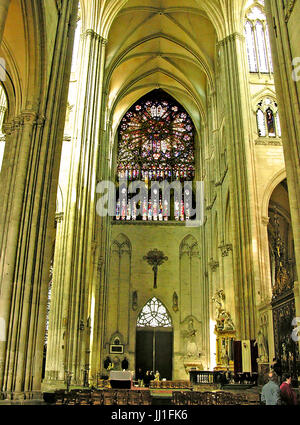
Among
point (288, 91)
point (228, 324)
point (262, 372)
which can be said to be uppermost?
point (288, 91)

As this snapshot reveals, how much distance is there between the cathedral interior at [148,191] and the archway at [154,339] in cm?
9

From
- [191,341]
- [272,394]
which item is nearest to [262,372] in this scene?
[272,394]

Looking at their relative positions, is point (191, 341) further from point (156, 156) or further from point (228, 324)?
point (156, 156)

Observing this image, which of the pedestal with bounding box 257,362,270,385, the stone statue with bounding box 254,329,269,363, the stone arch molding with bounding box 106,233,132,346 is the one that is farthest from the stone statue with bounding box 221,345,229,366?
the stone arch molding with bounding box 106,233,132,346

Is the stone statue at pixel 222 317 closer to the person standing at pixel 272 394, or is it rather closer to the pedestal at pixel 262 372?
the pedestal at pixel 262 372

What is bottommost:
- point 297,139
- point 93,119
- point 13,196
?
point 13,196

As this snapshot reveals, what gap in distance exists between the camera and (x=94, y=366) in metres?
23.6

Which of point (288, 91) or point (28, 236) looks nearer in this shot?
point (28, 236)

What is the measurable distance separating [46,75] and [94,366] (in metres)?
16.7

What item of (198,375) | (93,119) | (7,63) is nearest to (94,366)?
(198,375)

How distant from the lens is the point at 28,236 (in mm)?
10305

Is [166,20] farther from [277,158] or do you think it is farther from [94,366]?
[94,366]

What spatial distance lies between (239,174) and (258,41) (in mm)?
7991
